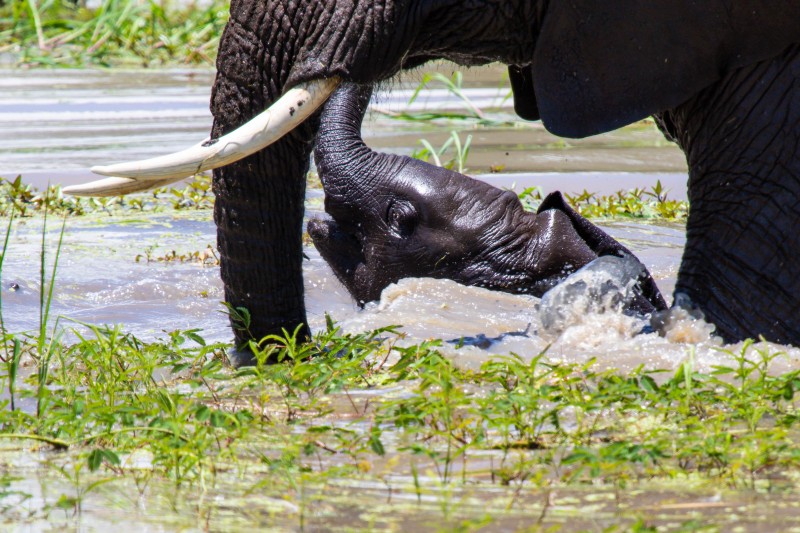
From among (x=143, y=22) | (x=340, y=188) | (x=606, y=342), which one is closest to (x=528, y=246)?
(x=340, y=188)

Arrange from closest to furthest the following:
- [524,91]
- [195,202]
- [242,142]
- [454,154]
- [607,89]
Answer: [242,142]
[607,89]
[524,91]
[195,202]
[454,154]

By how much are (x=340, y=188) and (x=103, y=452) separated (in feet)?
9.29

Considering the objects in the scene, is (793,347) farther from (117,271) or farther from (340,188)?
(117,271)

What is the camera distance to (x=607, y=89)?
4020mm

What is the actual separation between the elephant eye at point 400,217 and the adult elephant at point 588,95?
1283mm

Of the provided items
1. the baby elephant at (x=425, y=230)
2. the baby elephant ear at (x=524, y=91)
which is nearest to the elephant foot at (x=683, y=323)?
the baby elephant ear at (x=524, y=91)

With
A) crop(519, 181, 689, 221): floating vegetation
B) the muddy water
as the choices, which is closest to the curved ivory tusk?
the muddy water

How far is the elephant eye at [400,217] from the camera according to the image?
216 inches

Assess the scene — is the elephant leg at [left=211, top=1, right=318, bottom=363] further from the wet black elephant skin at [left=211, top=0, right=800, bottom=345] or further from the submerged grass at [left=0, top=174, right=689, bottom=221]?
the submerged grass at [left=0, top=174, right=689, bottom=221]

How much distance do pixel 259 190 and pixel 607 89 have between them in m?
1.09

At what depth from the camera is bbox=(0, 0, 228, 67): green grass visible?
14945 mm

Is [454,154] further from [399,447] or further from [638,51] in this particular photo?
[399,447]

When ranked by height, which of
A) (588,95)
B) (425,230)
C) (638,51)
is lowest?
(425,230)

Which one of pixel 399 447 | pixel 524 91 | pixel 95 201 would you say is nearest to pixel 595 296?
pixel 524 91
